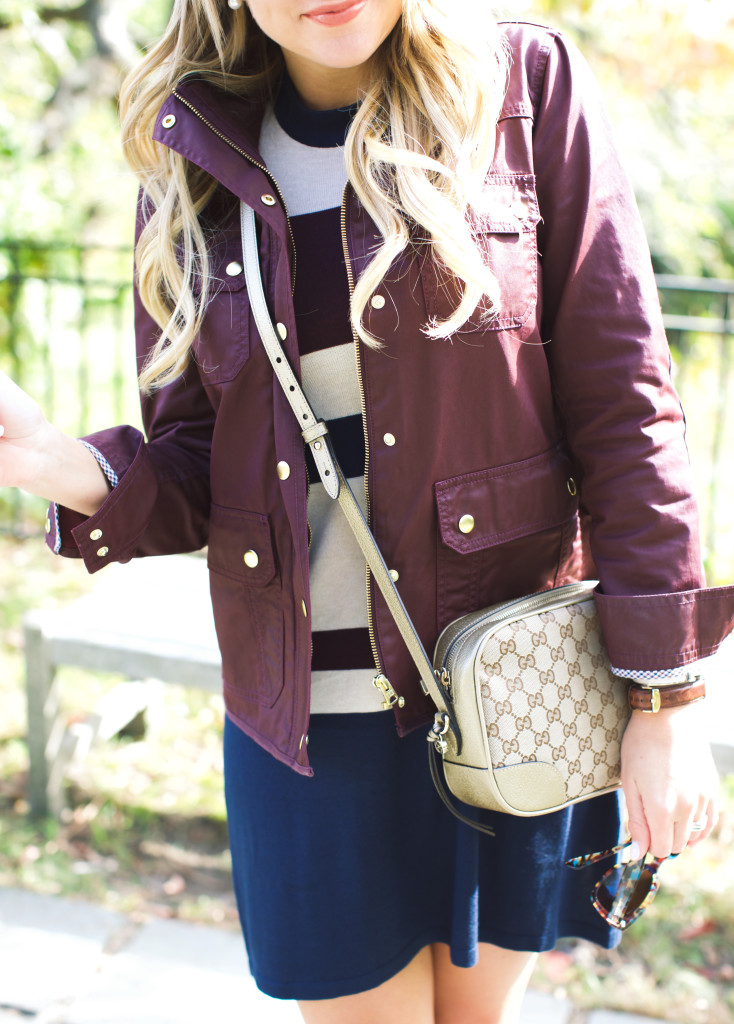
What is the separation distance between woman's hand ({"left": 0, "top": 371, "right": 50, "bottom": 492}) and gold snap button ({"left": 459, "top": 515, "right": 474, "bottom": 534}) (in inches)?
24.1

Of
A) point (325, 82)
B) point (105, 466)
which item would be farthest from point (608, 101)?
point (105, 466)

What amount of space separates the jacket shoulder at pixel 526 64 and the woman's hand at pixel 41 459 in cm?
78

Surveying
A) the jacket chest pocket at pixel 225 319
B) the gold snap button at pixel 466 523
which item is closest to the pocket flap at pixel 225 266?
the jacket chest pocket at pixel 225 319

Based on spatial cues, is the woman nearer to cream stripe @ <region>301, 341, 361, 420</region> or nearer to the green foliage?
cream stripe @ <region>301, 341, 361, 420</region>

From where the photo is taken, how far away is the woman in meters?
1.35

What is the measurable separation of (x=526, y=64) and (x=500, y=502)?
0.62 metres

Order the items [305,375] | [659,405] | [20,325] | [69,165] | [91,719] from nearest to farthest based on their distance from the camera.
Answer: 1. [659,405]
2. [305,375]
3. [91,719]
4. [20,325]
5. [69,165]

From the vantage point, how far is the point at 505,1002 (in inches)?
64.5

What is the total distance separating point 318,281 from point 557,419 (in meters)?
0.42

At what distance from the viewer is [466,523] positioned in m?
1.40

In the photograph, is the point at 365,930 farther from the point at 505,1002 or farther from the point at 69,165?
the point at 69,165

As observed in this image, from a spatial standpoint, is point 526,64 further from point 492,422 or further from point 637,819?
point 637,819

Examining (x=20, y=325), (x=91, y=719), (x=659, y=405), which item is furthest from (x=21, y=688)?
(x=659, y=405)

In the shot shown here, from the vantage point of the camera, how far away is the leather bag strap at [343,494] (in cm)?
138
